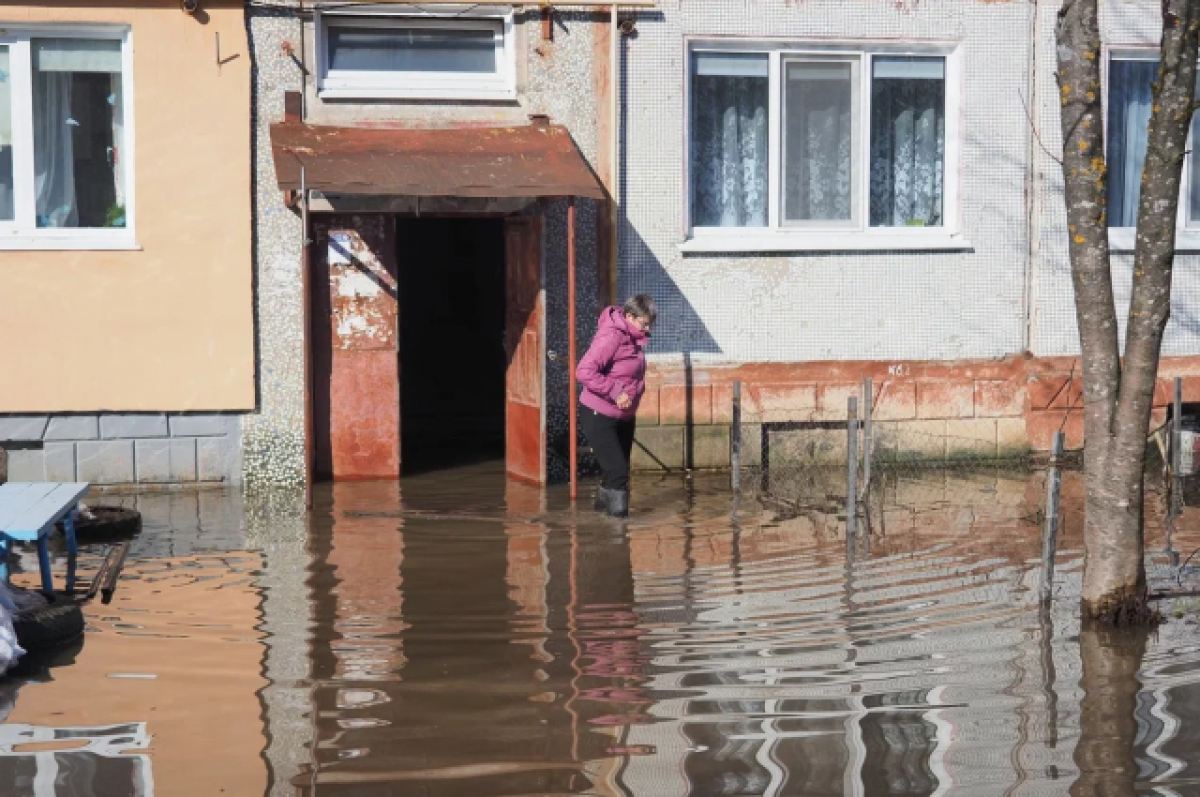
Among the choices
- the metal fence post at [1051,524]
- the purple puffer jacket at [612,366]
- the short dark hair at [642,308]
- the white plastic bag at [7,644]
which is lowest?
the white plastic bag at [7,644]

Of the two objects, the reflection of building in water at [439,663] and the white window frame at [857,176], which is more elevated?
the white window frame at [857,176]

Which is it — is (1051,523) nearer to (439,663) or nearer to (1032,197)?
(439,663)

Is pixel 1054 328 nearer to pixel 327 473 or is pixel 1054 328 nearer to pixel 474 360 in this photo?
pixel 327 473

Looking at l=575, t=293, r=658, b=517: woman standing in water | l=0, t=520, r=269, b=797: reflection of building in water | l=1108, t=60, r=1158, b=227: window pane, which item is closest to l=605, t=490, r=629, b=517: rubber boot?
l=575, t=293, r=658, b=517: woman standing in water

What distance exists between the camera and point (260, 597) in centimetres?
862

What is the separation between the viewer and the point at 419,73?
503 inches

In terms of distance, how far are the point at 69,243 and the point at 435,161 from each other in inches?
113

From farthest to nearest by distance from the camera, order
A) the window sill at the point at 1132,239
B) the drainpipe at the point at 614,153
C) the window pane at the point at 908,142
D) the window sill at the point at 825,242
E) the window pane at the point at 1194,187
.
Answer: the window pane at the point at 1194,187, the window sill at the point at 1132,239, the window pane at the point at 908,142, the window sill at the point at 825,242, the drainpipe at the point at 614,153

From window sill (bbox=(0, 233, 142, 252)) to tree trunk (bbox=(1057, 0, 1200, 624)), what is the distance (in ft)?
→ 24.4

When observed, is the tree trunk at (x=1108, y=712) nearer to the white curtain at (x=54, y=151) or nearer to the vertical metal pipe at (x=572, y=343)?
the vertical metal pipe at (x=572, y=343)

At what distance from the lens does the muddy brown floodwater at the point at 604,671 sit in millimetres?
5746

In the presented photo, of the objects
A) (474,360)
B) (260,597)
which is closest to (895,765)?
(260,597)

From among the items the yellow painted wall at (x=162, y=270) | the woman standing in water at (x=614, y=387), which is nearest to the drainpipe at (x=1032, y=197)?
the woman standing in water at (x=614, y=387)

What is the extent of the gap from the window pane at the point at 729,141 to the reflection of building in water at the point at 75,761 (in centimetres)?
813
